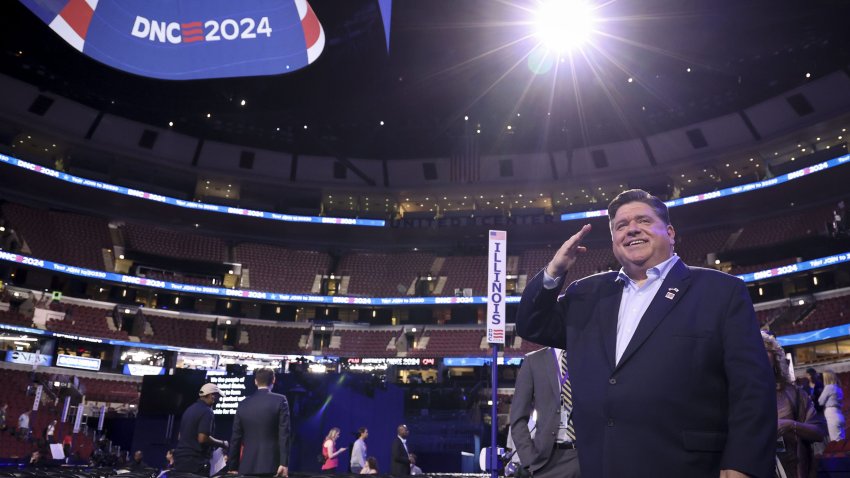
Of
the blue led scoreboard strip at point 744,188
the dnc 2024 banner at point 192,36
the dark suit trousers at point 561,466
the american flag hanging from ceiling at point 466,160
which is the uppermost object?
the american flag hanging from ceiling at point 466,160

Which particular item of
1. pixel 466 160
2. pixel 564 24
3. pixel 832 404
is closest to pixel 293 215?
pixel 466 160

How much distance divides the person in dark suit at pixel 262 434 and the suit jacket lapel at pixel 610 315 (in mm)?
4544

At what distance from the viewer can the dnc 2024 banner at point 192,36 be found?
6898 mm

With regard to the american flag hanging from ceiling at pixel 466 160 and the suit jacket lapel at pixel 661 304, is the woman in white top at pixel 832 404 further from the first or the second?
the american flag hanging from ceiling at pixel 466 160

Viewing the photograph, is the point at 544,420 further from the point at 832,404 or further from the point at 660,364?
the point at 832,404

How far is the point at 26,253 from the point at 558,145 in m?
31.0

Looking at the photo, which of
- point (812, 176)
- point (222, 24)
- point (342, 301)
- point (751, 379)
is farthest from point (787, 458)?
point (342, 301)

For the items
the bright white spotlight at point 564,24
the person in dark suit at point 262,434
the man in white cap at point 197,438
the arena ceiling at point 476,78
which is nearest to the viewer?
the person in dark suit at point 262,434

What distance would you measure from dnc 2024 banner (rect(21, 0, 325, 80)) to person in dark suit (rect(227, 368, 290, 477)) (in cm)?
370

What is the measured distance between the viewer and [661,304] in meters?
2.37

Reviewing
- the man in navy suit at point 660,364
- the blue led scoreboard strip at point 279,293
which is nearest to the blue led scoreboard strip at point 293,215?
the blue led scoreboard strip at point 279,293

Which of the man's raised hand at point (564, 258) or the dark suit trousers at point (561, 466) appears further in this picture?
the dark suit trousers at point (561, 466)

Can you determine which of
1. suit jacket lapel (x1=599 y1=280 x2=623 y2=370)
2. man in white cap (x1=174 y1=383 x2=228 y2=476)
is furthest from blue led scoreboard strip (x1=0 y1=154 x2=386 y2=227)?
suit jacket lapel (x1=599 y1=280 x2=623 y2=370)

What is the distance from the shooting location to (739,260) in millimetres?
32312
